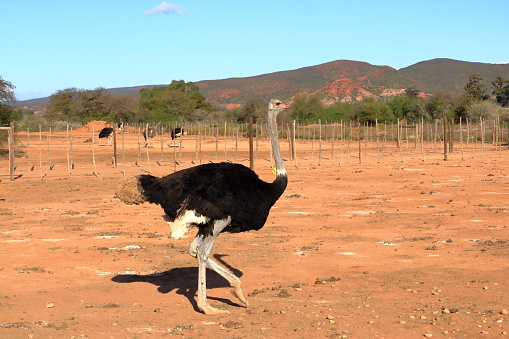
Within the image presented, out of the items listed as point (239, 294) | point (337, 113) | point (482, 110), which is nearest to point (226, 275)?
point (239, 294)

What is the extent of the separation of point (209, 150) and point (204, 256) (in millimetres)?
29491

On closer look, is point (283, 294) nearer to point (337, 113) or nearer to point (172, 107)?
point (337, 113)

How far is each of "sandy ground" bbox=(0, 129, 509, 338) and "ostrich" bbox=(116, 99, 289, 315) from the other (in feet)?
1.57

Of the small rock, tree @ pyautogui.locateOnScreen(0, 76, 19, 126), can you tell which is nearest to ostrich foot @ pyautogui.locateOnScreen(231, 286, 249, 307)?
the small rock

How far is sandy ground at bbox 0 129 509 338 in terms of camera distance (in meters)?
5.07

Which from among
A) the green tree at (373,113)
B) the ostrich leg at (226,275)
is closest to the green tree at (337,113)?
the green tree at (373,113)

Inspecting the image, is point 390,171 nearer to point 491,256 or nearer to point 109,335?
point 491,256

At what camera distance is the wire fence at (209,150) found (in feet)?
77.6

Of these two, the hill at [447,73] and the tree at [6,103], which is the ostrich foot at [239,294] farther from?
the hill at [447,73]

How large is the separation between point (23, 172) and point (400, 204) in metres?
14.6

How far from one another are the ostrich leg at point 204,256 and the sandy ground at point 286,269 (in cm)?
11

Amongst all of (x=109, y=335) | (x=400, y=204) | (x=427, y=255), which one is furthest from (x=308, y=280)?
(x=400, y=204)

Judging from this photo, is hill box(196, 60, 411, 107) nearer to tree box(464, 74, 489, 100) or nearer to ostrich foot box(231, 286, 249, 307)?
tree box(464, 74, 489, 100)

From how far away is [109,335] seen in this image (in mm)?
4855
